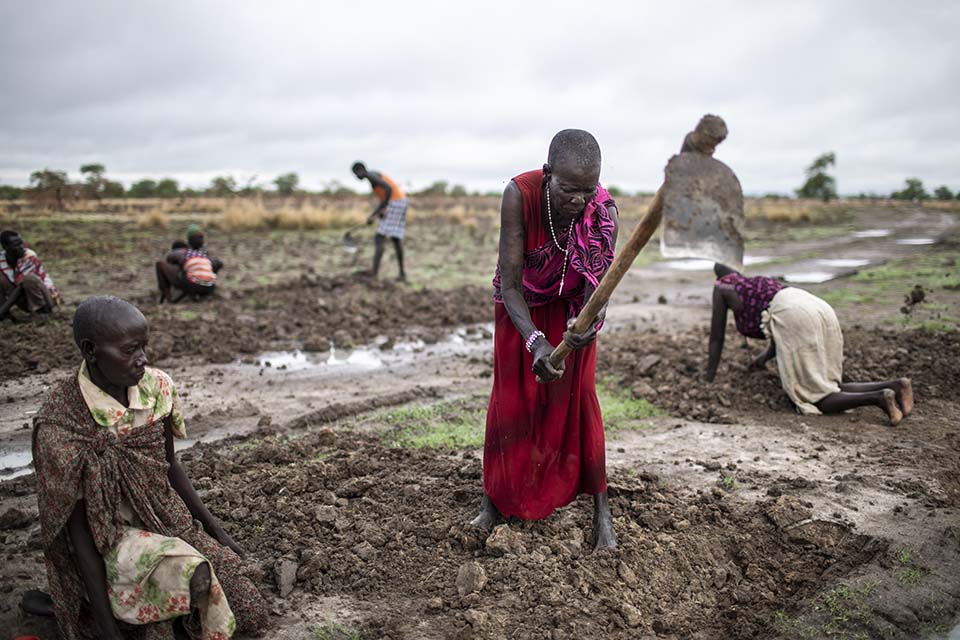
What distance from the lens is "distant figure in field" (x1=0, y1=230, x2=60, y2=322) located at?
6949mm

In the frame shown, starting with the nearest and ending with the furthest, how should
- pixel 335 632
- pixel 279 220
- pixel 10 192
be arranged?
pixel 335 632
pixel 10 192
pixel 279 220

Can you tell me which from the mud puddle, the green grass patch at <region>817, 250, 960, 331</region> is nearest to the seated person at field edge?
the mud puddle

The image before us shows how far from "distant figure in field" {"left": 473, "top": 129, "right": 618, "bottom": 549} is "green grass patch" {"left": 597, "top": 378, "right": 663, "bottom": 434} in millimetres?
1675

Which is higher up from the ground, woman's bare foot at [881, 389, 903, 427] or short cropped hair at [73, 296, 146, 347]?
short cropped hair at [73, 296, 146, 347]

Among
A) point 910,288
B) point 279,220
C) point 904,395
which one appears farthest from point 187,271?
point 279,220

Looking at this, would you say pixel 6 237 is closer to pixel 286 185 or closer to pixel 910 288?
pixel 910 288

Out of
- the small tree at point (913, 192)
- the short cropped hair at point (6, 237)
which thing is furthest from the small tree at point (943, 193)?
the short cropped hair at point (6, 237)

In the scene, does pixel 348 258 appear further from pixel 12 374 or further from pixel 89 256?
pixel 12 374

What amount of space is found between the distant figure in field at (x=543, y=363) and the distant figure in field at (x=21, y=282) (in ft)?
20.1

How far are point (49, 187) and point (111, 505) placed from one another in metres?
16.1

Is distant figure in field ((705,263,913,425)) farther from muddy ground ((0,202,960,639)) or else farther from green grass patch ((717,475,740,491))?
green grass patch ((717,475,740,491))

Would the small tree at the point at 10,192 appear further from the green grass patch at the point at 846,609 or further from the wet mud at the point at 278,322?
the green grass patch at the point at 846,609

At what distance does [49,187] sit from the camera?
50.9 feet

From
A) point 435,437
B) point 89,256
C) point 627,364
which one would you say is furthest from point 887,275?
point 89,256
